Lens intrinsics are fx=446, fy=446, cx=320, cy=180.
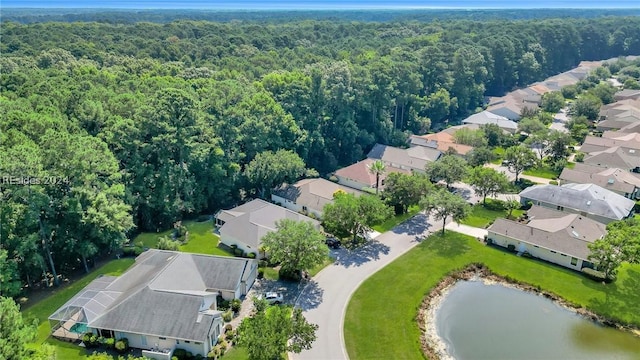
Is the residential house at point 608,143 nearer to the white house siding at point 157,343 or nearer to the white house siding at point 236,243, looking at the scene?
the white house siding at point 236,243

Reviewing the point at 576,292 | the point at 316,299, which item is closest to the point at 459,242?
the point at 576,292

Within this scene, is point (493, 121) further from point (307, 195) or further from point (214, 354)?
point (214, 354)

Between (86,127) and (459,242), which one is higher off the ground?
(86,127)

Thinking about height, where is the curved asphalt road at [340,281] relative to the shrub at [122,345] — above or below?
below

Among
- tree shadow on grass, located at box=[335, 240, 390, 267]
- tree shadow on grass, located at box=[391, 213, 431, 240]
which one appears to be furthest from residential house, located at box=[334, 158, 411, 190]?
tree shadow on grass, located at box=[335, 240, 390, 267]

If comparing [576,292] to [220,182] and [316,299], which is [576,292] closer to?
[316,299]

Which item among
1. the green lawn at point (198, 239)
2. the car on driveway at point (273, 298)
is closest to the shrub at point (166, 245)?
the green lawn at point (198, 239)

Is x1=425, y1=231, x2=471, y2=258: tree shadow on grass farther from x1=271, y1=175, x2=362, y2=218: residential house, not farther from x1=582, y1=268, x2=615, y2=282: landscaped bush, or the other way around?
x1=271, y1=175, x2=362, y2=218: residential house
